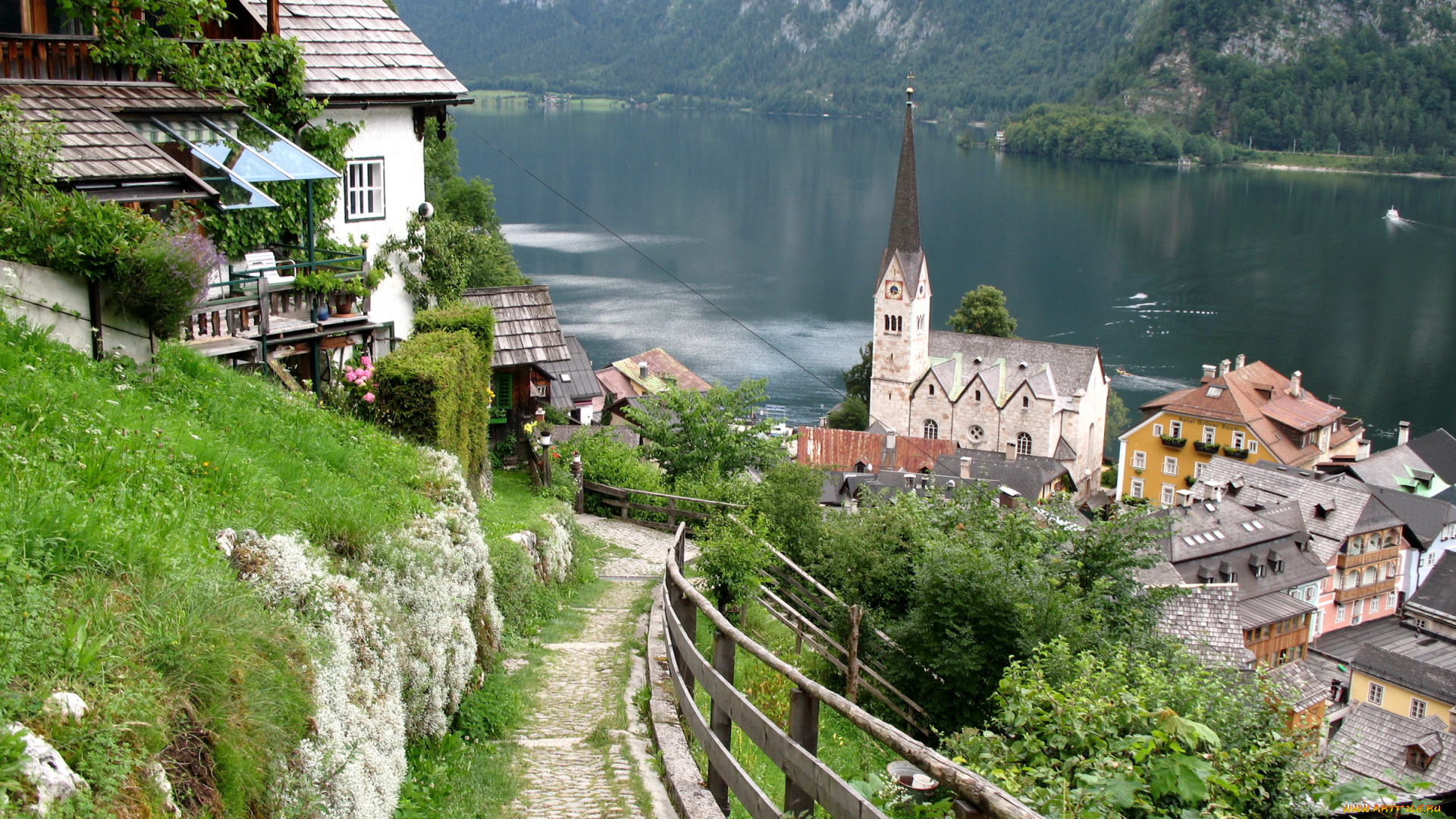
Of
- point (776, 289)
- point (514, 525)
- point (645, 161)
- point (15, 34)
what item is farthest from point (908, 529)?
point (645, 161)

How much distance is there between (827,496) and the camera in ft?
167

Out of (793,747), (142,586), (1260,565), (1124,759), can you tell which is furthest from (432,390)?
(1260,565)

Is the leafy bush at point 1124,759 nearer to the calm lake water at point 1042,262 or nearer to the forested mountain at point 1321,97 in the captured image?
the calm lake water at point 1042,262

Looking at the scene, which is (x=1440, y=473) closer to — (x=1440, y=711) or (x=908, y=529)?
(x=1440, y=711)

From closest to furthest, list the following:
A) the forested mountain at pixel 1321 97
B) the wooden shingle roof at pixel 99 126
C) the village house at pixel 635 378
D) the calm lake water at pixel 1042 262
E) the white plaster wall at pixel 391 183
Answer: the wooden shingle roof at pixel 99 126
the white plaster wall at pixel 391 183
the village house at pixel 635 378
the calm lake water at pixel 1042 262
the forested mountain at pixel 1321 97

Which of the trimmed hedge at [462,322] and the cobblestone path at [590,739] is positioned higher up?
the trimmed hedge at [462,322]

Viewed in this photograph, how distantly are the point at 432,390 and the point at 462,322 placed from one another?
2720mm

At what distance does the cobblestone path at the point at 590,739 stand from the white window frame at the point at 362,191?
7.59 meters

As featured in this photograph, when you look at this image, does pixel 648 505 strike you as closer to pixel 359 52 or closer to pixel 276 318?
pixel 276 318

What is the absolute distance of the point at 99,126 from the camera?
1195 centimetres

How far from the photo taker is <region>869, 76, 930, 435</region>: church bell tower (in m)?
68.9

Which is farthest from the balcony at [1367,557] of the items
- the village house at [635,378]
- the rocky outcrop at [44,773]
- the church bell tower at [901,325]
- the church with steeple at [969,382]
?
the rocky outcrop at [44,773]

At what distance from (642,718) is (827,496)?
44.1 metres

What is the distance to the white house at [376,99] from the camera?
15750mm
